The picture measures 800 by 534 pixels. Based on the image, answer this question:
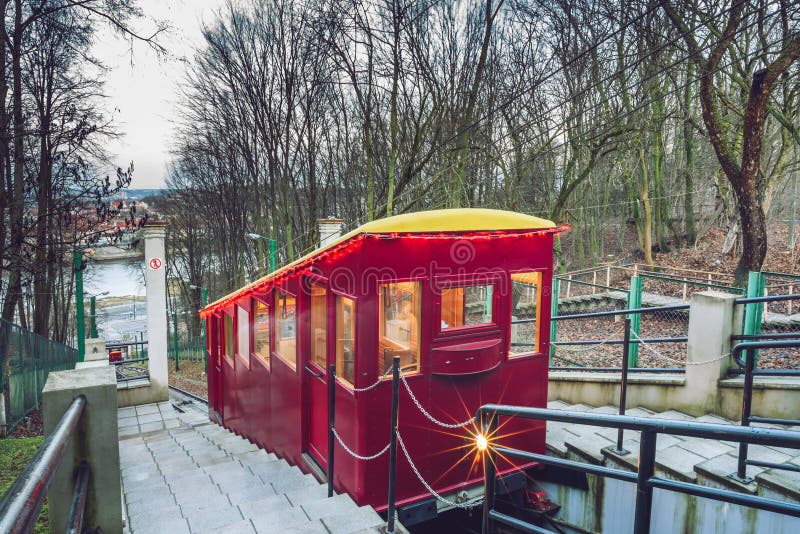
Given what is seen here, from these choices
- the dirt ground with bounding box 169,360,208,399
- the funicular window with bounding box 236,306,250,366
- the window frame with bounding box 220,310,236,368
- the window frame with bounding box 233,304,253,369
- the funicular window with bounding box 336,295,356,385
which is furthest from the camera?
the dirt ground with bounding box 169,360,208,399

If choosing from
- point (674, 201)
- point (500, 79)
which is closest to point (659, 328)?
point (500, 79)

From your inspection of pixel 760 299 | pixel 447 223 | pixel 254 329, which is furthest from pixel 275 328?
pixel 760 299

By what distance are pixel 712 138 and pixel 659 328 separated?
494 centimetres

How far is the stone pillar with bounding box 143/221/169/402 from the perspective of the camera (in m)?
12.4

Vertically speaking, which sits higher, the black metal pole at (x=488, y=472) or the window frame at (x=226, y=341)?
the black metal pole at (x=488, y=472)

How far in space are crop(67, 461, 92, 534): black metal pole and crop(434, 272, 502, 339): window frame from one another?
3.16 m

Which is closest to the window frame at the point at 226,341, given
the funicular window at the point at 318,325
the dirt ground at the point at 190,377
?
the funicular window at the point at 318,325

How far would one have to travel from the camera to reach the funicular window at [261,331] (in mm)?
7230

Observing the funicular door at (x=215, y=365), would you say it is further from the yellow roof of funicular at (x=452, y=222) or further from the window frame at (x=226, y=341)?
the yellow roof of funicular at (x=452, y=222)

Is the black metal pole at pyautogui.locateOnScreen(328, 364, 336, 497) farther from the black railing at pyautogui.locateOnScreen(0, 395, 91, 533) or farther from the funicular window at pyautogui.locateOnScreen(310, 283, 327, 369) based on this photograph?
the black railing at pyautogui.locateOnScreen(0, 395, 91, 533)

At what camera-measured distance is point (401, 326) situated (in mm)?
5016

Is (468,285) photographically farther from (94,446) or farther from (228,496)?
(94,446)

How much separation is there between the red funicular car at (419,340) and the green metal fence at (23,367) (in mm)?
6774

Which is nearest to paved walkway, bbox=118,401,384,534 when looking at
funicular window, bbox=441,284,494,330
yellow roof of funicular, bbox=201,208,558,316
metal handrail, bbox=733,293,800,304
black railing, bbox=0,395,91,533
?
black railing, bbox=0,395,91,533
